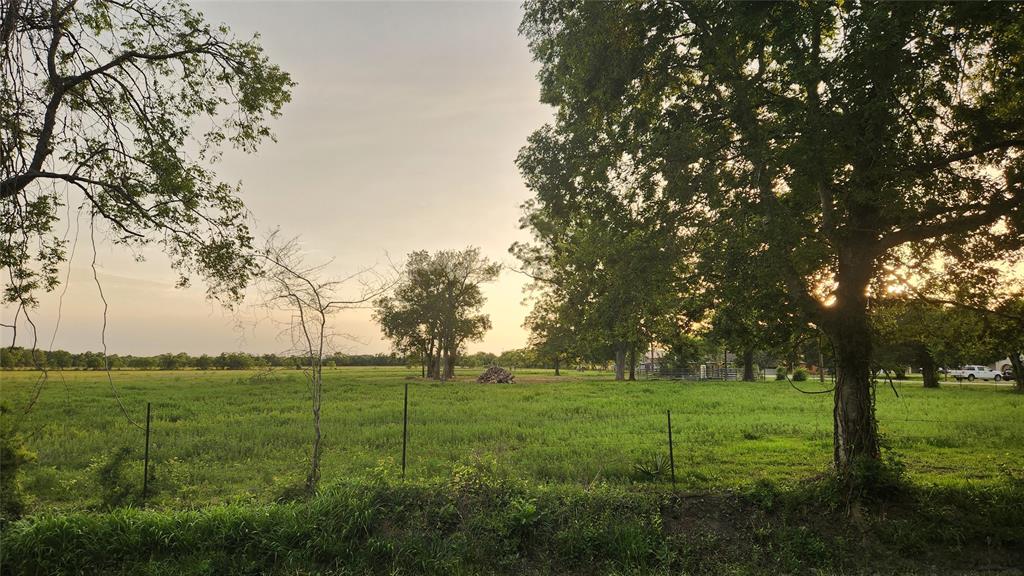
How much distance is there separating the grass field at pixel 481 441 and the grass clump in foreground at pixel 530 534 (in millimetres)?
1097

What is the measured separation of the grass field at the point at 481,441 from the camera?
9281mm

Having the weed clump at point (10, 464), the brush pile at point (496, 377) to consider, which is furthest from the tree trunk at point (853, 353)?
the brush pile at point (496, 377)

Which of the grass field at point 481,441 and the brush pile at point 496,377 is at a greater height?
the grass field at point 481,441

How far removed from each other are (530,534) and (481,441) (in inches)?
294

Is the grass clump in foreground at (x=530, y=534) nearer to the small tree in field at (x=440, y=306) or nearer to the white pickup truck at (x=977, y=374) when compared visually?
the small tree in field at (x=440, y=306)

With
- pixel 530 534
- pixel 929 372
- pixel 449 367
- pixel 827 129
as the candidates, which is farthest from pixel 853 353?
pixel 449 367

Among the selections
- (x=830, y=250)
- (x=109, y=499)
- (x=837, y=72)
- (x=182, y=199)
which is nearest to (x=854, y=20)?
(x=837, y=72)

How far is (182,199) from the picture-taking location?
8008mm

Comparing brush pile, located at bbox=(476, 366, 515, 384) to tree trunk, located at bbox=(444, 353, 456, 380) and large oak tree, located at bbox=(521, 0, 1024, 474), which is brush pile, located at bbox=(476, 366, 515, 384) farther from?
large oak tree, located at bbox=(521, 0, 1024, 474)

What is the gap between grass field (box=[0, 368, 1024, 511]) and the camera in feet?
30.5

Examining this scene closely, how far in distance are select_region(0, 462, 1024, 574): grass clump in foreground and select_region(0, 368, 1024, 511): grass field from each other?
1097mm

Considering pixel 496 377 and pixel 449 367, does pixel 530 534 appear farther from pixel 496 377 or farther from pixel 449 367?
pixel 449 367

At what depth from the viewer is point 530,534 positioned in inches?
260

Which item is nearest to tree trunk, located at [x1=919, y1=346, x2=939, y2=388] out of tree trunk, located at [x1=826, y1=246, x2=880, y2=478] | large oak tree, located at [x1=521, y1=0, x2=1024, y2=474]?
large oak tree, located at [x1=521, y1=0, x2=1024, y2=474]
